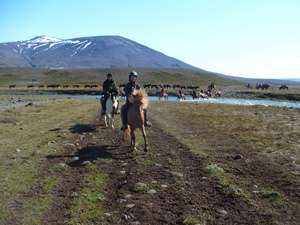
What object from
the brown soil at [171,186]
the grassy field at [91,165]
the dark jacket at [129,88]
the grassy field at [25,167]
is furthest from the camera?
the dark jacket at [129,88]

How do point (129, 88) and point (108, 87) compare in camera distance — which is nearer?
point (129, 88)

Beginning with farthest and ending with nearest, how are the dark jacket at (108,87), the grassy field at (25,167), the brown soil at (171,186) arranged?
the dark jacket at (108,87) → the grassy field at (25,167) → the brown soil at (171,186)

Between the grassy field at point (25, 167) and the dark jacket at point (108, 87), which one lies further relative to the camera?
the dark jacket at point (108, 87)

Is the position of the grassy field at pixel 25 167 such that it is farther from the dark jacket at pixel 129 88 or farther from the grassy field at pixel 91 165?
the dark jacket at pixel 129 88

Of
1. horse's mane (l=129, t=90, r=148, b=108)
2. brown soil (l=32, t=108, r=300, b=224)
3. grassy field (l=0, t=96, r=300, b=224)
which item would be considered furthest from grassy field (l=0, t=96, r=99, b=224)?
horse's mane (l=129, t=90, r=148, b=108)

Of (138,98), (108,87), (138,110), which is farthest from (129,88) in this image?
(108,87)

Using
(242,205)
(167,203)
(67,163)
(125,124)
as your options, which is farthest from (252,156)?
(67,163)

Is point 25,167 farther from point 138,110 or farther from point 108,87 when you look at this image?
point 108,87

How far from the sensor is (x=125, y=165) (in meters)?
7.79

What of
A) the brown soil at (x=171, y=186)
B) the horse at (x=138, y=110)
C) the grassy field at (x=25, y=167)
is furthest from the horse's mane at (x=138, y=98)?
the grassy field at (x=25, y=167)

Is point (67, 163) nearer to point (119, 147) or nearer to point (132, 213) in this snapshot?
point (119, 147)

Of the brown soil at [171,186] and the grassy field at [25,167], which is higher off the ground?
the brown soil at [171,186]

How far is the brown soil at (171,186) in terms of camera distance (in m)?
4.70

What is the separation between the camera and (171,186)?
613 centimetres
